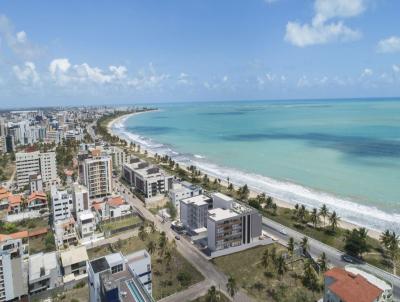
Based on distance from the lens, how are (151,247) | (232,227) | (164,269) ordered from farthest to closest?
(232,227) < (151,247) < (164,269)

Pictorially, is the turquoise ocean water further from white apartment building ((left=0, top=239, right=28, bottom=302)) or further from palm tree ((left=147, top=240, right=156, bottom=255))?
white apartment building ((left=0, top=239, right=28, bottom=302))

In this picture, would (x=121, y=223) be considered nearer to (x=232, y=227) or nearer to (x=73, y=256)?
(x=73, y=256)

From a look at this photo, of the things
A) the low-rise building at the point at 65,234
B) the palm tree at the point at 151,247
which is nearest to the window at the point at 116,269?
the palm tree at the point at 151,247

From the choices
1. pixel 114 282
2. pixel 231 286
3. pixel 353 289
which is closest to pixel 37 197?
pixel 231 286

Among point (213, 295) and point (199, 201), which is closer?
point (213, 295)

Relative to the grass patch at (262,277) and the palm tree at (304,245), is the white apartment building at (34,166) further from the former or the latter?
the palm tree at (304,245)

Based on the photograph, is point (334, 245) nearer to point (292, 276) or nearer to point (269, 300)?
point (292, 276)

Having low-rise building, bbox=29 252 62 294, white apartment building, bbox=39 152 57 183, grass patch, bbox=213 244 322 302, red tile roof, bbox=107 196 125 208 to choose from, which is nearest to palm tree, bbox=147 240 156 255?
grass patch, bbox=213 244 322 302
